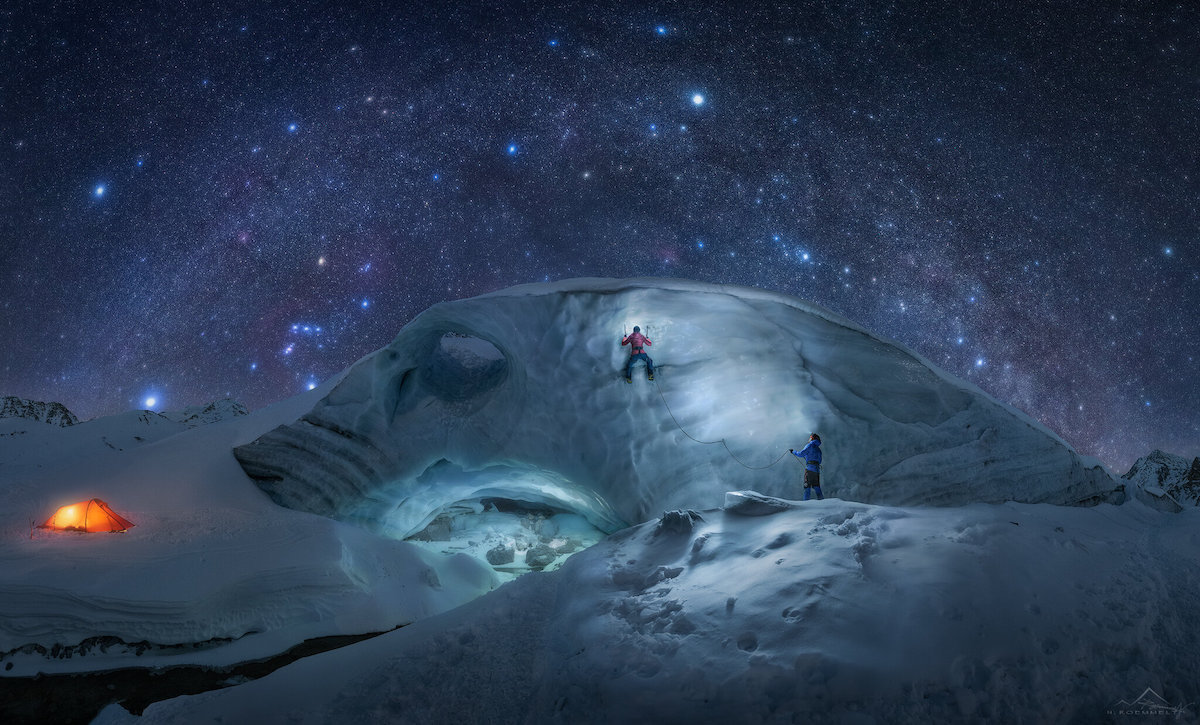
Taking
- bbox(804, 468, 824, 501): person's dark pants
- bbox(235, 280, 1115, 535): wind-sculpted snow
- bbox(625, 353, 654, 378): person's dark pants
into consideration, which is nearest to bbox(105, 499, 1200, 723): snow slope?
bbox(804, 468, 824, 501): person's dark pants

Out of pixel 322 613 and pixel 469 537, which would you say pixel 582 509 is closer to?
pixel 469 537

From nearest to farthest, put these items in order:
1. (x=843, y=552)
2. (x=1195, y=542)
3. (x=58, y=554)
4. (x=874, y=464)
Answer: (x=843, y=552)
(x=1195, y=542)
(x=58, y=554)
(x=874, y=464)

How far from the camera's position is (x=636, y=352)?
9398 mm

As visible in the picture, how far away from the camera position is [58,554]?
7.14 metres

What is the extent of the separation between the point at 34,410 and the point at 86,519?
6220cm

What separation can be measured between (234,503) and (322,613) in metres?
2.96

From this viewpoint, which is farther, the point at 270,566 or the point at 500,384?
the point at 500,384

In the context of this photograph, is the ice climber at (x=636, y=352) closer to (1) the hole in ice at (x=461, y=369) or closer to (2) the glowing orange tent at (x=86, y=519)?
(1) the hole in ice at (x=461, y=369)

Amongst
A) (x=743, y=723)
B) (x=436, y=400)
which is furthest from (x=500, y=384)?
(x=743, y=723)

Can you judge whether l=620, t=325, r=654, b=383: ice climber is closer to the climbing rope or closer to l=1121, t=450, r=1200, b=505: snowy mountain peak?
the climbing rope

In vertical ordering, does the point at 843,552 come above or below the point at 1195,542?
below

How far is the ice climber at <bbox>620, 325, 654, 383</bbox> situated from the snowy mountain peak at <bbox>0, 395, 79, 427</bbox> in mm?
60232

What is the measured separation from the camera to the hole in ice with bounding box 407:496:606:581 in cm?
1108

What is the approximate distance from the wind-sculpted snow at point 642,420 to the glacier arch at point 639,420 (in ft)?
0.08
